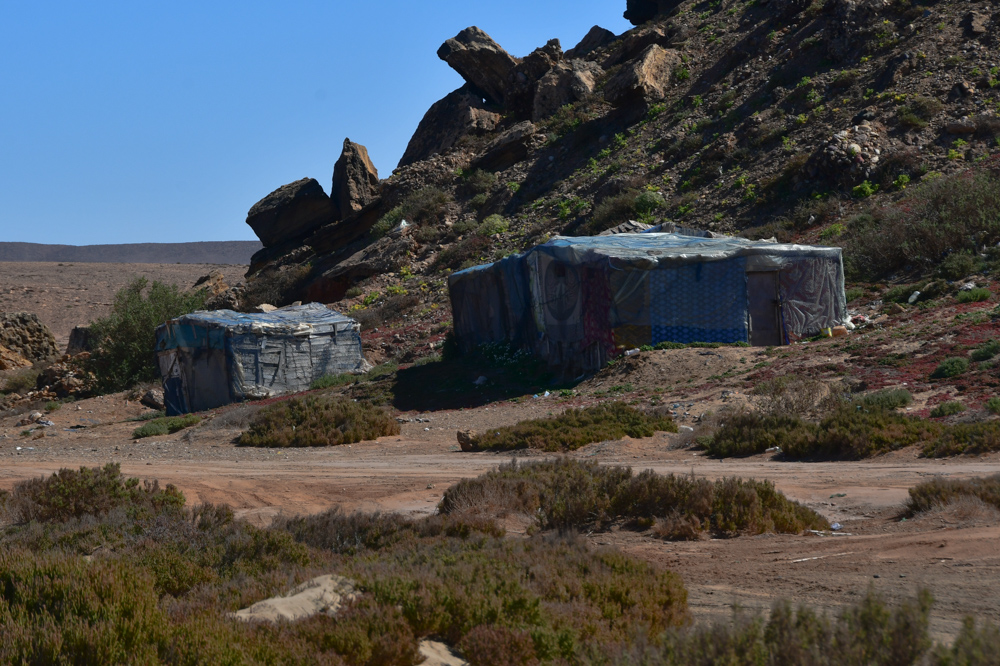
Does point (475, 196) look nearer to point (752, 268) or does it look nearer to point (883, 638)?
point (752, 268)

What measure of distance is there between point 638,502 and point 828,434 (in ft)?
12.2

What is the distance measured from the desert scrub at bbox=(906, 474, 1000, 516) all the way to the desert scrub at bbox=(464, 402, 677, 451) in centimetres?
576

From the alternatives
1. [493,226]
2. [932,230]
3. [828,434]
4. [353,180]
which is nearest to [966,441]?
[828,434]

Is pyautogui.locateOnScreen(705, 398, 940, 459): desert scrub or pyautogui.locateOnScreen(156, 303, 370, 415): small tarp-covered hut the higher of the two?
pyautogui.locateOnScreen(156, 303, 370, 415): small tarp-covered hut

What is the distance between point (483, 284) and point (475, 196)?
58.6ft

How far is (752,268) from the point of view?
18688mm

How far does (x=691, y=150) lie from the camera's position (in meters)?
35.1

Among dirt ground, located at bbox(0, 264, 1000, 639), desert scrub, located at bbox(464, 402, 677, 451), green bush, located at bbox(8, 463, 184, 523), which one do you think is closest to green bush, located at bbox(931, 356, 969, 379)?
dirt ground, located at bbox(0, 264, 1000, 639)

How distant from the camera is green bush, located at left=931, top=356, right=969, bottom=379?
12570 millimetres

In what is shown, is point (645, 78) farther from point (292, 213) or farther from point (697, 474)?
point (697, 474)

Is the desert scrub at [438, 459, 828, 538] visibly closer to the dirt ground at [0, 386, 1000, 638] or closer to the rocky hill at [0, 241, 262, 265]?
the dirt ground at [0, 386, 1000, 638]

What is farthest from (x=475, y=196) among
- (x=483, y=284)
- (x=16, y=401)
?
(x=16, y=401)

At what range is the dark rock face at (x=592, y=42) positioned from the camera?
5038 centimetres

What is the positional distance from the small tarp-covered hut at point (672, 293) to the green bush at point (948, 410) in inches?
295
